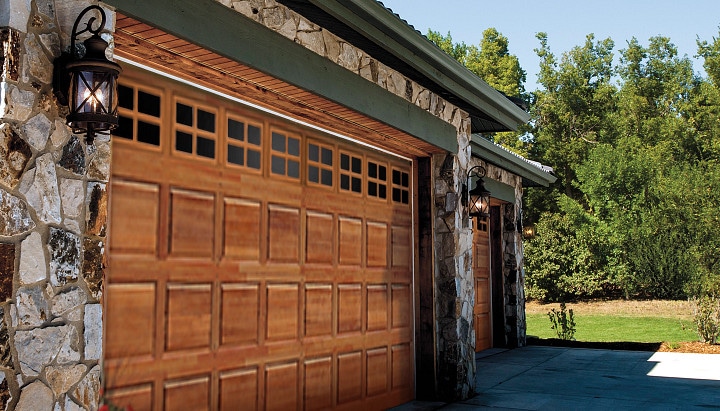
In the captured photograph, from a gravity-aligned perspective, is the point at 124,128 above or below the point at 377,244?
above

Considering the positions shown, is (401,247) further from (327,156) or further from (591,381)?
(591,381)

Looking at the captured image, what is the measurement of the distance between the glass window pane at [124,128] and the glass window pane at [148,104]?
0.49 ft

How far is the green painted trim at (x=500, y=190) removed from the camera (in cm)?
1415

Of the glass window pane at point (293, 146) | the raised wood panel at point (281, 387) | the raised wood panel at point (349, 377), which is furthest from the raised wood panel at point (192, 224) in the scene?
the raised wood panel at point (349, 377)

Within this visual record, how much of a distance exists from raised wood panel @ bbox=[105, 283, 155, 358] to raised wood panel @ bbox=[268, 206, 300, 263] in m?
1.53

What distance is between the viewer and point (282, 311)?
6535 millimetres

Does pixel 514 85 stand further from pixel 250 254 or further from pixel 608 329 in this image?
pixel 250 254

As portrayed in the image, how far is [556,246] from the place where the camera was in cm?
2730

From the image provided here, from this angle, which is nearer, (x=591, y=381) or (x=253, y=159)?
(x=253, y=159)

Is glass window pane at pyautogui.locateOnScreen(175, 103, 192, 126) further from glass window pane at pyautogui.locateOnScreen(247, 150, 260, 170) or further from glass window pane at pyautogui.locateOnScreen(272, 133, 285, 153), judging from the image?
glass window pane at pyautogui.locateOnScreen(272, 133, 285, 153)

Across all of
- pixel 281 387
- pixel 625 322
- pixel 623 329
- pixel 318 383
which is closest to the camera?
pixel 281 387

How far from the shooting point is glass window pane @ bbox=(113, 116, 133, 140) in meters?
4.86

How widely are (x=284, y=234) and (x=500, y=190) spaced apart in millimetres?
9045

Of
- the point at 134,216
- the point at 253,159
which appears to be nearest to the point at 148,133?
the point at 134,216
